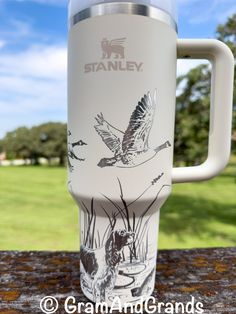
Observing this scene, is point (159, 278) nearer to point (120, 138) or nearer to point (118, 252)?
point (118, 252)

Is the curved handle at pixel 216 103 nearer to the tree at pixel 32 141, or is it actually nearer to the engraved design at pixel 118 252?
the engraved design at pixel 118 252

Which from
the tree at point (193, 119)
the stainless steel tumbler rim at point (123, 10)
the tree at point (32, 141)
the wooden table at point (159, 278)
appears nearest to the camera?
the stainless steel tumbler rim at point (123, 10)

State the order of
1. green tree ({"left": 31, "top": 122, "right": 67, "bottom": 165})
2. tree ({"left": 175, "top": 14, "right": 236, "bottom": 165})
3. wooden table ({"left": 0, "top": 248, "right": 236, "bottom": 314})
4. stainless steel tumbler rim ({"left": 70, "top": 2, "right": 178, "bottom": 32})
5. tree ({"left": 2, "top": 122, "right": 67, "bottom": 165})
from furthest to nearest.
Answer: tree ({"left": 2, "top": 122, "right": 67, "bottom": 165}) → green tree ({"left": 31, "top": 122, "right": 67, "bottom": 165}) → tree ({"left": 175, "top": 14, "right": 236, "bottom": 165}) → wooden table ({"left": 0, "top": 248, "right": 236, "bottom": 314}) → stainless steel tumbler rim ({"left": 70, "top": 2, "right": 178, "bottom": 32})

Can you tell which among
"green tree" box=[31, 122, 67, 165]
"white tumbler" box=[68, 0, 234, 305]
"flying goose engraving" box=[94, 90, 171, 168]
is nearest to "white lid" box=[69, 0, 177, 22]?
"white tumbler" box=[68, 0, 234, 305]

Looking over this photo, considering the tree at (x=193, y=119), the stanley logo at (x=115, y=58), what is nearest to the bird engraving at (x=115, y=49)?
the stanley logo at (x=115, y=58)

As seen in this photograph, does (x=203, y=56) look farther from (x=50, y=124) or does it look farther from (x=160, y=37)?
(x=50, y=124)

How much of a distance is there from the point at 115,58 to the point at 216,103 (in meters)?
0.29

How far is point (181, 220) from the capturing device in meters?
4.10

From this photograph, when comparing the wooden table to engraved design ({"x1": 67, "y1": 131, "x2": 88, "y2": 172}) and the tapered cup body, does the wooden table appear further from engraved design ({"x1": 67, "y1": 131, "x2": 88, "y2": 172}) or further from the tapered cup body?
engraved design ({"x1": 67, "y1": 131, "x2": 88, "y2": 172})

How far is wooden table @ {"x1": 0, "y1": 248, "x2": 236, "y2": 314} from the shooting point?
0.79 meters

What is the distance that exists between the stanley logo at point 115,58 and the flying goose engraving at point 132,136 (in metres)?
0.07

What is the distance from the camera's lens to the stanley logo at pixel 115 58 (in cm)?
67

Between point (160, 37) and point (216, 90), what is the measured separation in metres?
0.20

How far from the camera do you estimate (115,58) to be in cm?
67
